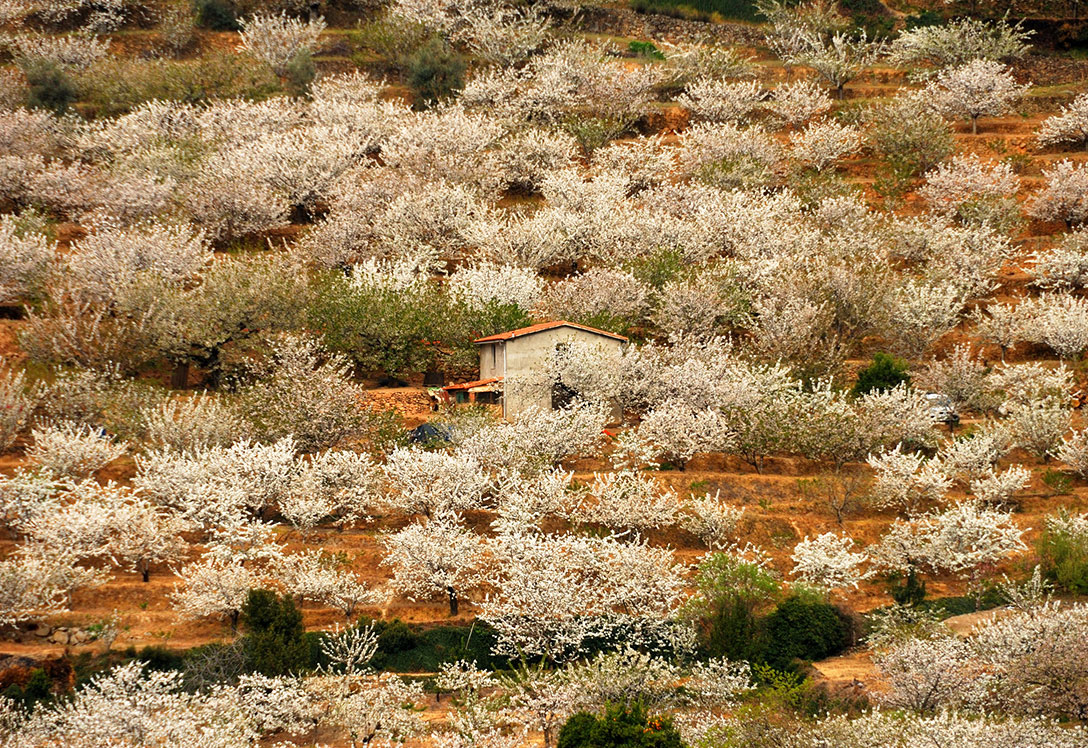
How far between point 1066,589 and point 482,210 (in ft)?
101

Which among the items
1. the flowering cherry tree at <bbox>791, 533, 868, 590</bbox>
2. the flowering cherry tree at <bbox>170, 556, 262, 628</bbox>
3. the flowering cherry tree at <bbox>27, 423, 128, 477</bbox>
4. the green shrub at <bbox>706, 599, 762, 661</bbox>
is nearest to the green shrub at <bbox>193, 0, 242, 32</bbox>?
the flowering cherry tree at <bbox>27, 423, 128, 477</bbox>

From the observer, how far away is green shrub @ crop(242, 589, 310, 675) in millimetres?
28219

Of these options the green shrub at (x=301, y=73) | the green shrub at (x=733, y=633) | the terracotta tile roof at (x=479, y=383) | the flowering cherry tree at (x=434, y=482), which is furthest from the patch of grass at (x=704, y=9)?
the green shrub at (x=733, y=633)

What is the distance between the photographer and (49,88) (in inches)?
2591

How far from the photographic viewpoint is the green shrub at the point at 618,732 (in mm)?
23375

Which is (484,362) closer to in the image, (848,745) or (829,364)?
(829,364)

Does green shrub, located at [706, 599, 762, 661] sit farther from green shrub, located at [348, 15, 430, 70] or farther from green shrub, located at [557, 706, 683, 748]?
green shrub, located at [348, 15, 430, 70]

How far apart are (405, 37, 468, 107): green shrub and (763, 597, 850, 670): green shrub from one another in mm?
47145

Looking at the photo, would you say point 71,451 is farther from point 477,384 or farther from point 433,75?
point 433,75

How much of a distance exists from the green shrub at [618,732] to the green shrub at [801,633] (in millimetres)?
6440

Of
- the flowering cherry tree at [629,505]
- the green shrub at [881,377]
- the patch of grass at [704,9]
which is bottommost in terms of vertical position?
the flowering cherry tree at [629,505]

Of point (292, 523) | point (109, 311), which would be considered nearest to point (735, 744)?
point (292, 523)

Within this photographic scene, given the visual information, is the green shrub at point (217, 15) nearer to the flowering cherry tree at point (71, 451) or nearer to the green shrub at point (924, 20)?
the green shrub at point (924, 20)

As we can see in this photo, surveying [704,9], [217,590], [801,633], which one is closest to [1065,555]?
[801,633]
